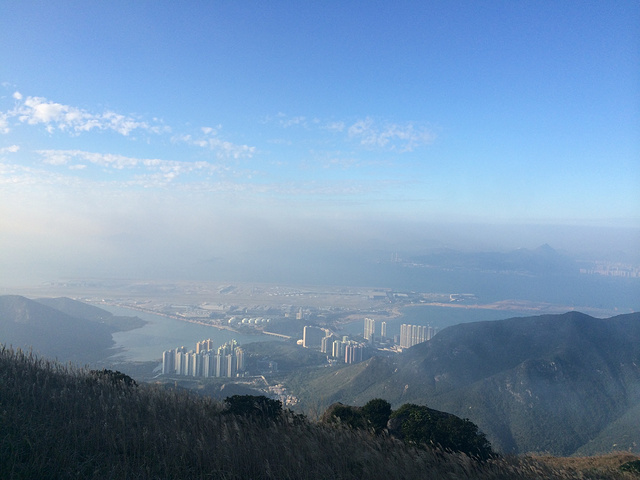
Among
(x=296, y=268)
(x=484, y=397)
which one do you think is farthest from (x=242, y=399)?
(x=296, y=268)

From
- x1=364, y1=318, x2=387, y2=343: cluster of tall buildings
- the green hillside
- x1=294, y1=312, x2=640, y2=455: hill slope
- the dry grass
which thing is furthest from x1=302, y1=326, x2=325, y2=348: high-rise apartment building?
the dry grass

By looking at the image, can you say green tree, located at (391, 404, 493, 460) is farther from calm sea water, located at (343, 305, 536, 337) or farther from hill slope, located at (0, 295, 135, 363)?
calm sea water, located at (343, 305, 536, 337)

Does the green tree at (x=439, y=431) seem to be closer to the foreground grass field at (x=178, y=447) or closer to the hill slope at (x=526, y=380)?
the foreground grass field at (x=178, y=447)

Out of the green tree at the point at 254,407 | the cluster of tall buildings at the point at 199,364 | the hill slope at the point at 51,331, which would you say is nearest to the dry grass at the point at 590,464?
the green tree at the point at 254,407

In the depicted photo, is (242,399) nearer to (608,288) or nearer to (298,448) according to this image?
(298,448)

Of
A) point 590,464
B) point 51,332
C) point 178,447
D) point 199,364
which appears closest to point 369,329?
point 199,364
